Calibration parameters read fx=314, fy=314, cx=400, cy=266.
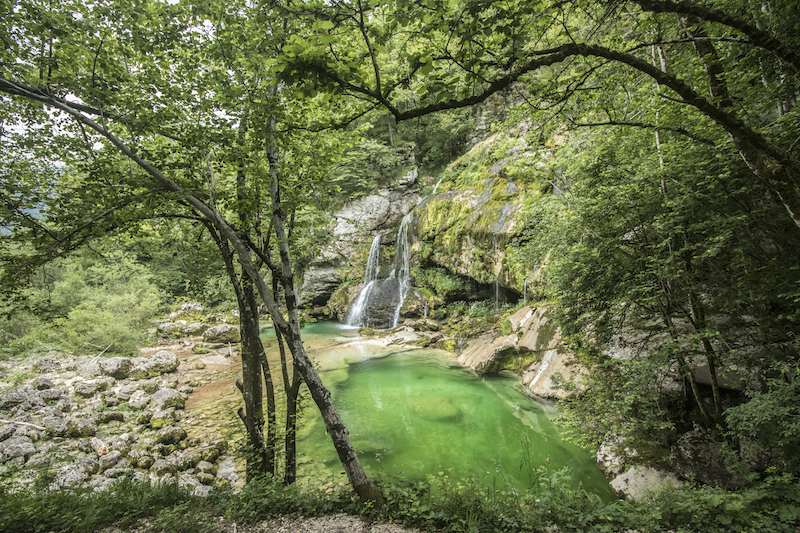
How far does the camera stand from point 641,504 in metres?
3.24

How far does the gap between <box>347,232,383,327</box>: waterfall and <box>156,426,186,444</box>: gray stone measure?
13.1 metres

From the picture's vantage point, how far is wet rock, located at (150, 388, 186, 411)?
8359mm

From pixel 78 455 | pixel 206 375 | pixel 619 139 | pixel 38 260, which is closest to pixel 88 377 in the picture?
pixel 206 375

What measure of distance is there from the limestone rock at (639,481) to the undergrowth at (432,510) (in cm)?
139

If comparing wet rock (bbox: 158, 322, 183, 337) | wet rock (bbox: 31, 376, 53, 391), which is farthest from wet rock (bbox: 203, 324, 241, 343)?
wet rock (bbox: 31, 376, 53, 391)

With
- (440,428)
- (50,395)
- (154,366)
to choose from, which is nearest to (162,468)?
(50,395)

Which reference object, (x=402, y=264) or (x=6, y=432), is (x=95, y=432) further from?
(x=402, y=264)

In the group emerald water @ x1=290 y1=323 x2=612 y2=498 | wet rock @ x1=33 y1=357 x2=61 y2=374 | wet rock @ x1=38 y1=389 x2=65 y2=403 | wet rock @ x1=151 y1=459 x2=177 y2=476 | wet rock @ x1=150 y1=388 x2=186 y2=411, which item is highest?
wet rock @ x1=33 y1=357 x2=61 y2=374

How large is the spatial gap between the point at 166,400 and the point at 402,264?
1425 centimetres

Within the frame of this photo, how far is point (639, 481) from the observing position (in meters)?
4.76

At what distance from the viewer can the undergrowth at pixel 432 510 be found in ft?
9.05

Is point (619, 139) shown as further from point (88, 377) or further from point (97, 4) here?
point (88, 377)

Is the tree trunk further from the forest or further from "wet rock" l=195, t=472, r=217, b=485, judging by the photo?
"wet rock" l=195, t=472, r=217, b=485

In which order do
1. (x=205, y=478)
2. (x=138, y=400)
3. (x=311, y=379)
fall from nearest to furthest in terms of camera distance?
(x=311, y=379), (x=205, y=478), (x=138, y=400)
